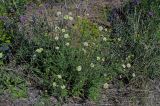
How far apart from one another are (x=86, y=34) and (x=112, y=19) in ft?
2.68

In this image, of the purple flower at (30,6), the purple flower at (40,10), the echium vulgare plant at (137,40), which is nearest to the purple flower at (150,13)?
the echium vulgare plant at (137,40)

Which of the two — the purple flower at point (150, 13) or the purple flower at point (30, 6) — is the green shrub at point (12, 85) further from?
the purple flower at point (150, 13)

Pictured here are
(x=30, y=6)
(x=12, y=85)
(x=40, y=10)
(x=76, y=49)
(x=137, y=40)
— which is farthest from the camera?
(x=30, y=6)

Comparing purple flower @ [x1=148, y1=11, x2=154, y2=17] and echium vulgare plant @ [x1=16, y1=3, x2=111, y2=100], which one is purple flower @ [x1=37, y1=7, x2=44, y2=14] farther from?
purple flower @ [x1=148, y1=11, x2=154, y2=17]

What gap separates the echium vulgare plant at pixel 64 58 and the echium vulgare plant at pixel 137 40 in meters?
0.29

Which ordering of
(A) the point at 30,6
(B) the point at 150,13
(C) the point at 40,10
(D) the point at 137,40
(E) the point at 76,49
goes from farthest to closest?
(A) the point at 30,6, (C) the point at 40,10, (B) the point at 150,13, (D) the point at 137,40, (E) the point at 76,49

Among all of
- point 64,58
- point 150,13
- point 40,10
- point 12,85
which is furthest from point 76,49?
point 150,13

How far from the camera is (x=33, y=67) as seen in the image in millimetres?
5441

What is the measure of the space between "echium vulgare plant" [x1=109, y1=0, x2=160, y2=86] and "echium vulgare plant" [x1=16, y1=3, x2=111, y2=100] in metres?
0.29

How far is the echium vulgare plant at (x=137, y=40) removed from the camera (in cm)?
561

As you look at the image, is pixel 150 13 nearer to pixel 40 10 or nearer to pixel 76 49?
pixel 76 49

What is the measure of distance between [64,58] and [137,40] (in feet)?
4.08

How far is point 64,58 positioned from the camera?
5.21 m

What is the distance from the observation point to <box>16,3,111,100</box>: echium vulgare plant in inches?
203
